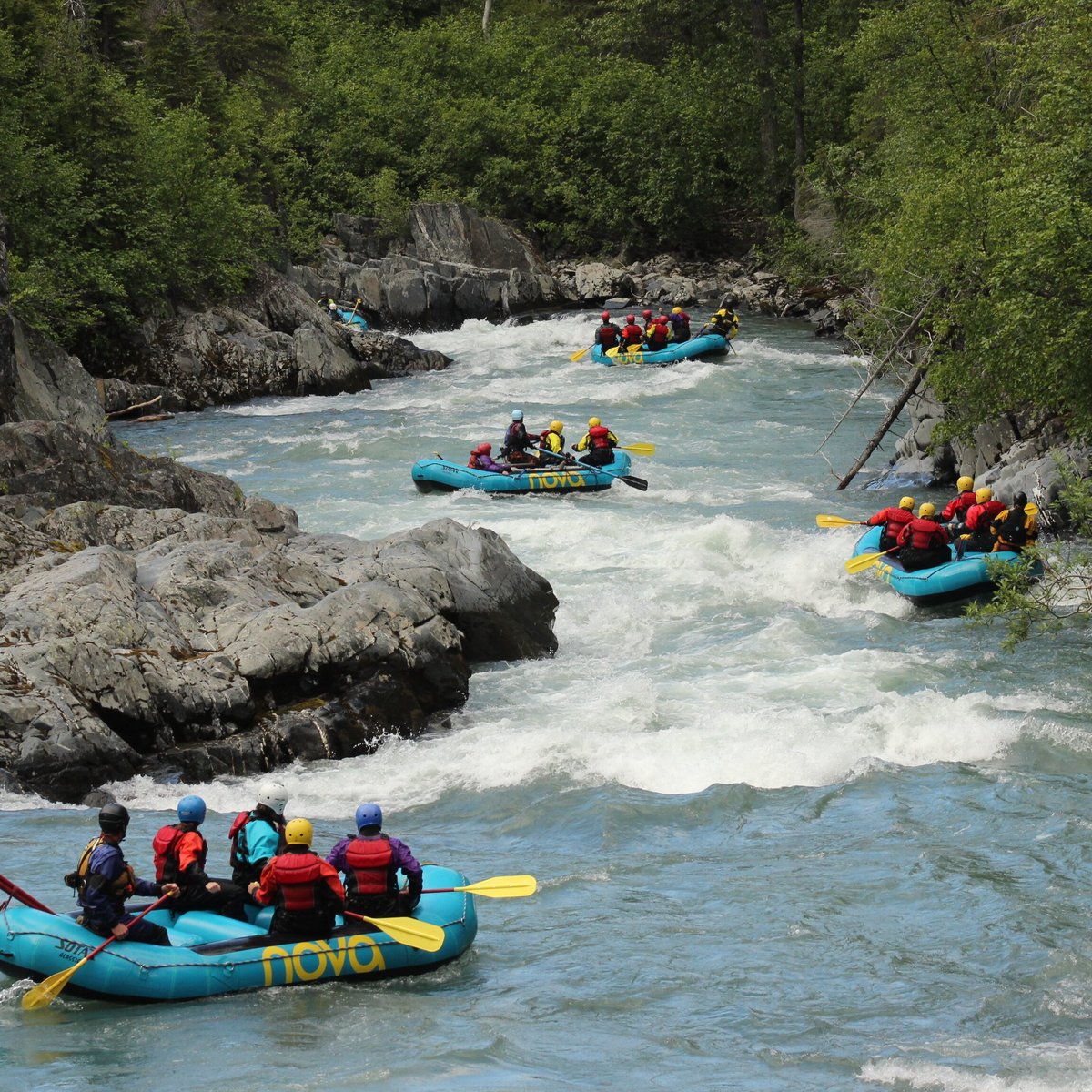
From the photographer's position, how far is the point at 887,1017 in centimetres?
705

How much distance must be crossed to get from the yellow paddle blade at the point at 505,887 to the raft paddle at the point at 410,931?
1.17ft

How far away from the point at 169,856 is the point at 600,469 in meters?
12.6

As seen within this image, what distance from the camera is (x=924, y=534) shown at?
47.3 feet

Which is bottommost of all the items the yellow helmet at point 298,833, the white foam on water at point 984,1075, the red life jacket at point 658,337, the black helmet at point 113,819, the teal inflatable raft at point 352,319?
the white foam on water at point 984,1075

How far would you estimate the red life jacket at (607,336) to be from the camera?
2880 centimetres

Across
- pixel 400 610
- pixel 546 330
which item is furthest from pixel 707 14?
pixel 400 610

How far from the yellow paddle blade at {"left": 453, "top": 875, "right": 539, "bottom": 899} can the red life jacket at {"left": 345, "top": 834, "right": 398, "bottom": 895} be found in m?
0.48

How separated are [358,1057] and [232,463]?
51.1 ft

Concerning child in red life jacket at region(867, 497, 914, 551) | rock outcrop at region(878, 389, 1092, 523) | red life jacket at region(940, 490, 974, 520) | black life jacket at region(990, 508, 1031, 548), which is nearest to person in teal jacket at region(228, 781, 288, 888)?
child in red life jacket at region(867, 497, 914, 551)

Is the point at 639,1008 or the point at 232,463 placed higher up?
the point at 232,463

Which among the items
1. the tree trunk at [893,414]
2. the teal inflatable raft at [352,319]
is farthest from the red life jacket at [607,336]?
the tree trunk at [893,414]

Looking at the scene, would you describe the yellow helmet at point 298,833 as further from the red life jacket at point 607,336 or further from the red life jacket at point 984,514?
the red life jacket at point 607,336

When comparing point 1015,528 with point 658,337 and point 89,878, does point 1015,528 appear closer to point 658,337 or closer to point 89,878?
point 89,878

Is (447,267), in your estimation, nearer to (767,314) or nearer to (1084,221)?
(767,314)
